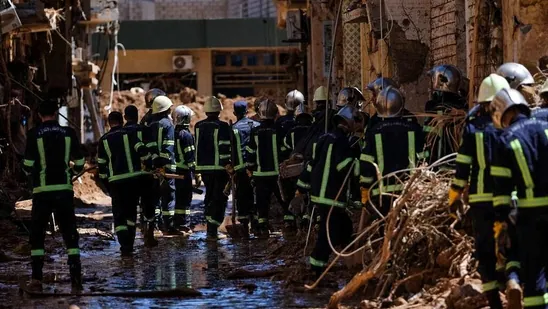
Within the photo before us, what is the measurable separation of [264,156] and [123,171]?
2.69 meters

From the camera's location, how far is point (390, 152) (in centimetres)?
1165

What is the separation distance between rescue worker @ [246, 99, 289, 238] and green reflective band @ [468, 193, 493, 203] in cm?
794

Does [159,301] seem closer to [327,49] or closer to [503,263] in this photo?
[503,263]

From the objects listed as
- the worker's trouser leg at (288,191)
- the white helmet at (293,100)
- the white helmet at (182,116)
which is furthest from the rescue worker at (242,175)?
the white helmet at (293,100)

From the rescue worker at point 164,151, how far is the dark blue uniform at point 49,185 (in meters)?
4.22

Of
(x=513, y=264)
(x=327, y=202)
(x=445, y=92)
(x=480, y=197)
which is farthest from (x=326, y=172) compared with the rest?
(x=513, y=264)

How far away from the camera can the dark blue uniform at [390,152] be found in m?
11.6

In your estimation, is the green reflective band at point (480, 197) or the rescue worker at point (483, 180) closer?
the rescue worker at point (483, 180)

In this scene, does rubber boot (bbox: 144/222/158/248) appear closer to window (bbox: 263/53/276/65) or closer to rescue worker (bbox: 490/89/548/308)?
rescue worker (bbox: 490/89/548/308)

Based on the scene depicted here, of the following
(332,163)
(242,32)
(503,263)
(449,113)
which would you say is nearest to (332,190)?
(332,163)

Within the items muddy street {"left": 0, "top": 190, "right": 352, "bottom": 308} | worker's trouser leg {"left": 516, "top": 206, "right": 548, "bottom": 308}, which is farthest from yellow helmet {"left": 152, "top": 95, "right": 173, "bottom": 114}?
worker's trouser leg {"left": 516, "top": 206, "right": 548, "bottom": 308}

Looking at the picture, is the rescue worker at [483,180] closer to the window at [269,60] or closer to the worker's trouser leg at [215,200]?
the worker's trouser leg at [215,200]

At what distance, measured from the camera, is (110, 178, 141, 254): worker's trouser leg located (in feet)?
50.6

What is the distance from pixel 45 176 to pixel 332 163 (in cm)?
297
